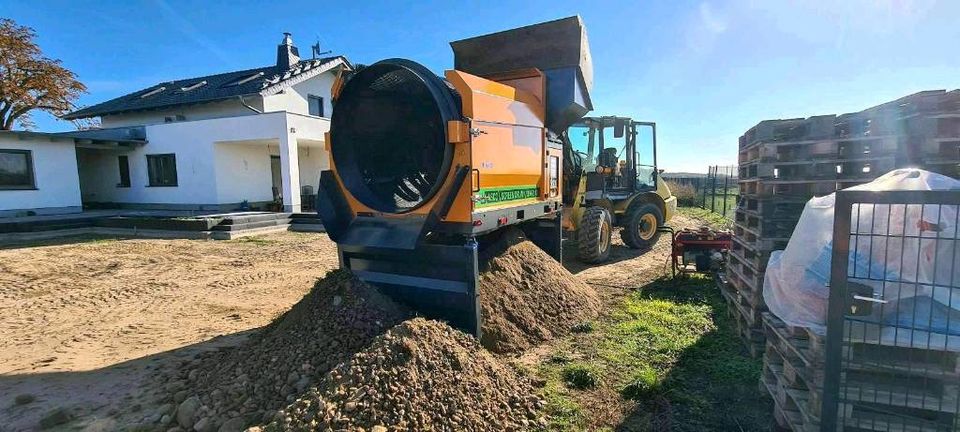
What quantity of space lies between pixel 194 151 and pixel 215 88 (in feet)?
15.8

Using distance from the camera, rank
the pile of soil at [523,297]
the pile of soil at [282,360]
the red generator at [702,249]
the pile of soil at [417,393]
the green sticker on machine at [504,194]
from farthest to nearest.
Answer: the red generator at [702,249], the pile of soil at [523,297], the green sticker on machine at [504,194], the pile of soil at [282,360], the pile of soil at [417,393]

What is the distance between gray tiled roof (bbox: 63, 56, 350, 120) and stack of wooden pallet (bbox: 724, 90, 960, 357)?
17.2m

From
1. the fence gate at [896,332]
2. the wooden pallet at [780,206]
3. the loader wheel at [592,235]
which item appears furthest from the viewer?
the loader wheel at [592,235]

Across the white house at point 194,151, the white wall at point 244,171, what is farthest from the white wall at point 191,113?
the white wall at point 244,171

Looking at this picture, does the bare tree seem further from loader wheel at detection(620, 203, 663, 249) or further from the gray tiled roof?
loader wheel at detection(620, 203, 663, 249)

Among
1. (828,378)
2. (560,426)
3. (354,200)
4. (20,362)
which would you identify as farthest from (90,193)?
(828,378)

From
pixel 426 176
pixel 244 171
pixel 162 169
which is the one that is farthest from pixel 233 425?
pixel 162 169

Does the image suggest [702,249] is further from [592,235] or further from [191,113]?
[191,113]

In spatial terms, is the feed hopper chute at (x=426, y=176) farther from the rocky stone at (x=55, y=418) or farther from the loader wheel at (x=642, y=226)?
the loader wheel at (x=642, y=226)

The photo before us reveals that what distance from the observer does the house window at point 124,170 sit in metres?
17.6

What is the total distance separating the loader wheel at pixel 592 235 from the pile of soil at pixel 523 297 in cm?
210

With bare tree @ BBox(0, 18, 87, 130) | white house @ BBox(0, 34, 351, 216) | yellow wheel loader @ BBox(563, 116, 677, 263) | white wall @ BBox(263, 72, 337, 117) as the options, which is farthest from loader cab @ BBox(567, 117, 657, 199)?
bare tree @ BBox(0, 18, 87, 130)

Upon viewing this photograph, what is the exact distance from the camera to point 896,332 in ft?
7.52

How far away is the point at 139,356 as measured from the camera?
4336 mm
